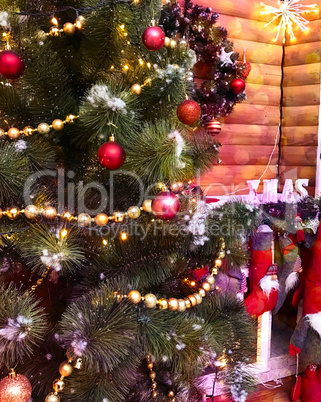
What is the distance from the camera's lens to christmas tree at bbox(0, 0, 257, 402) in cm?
63

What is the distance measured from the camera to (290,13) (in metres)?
1.94

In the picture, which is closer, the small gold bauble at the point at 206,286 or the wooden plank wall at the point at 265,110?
the small gold bauble at the point at 206,286

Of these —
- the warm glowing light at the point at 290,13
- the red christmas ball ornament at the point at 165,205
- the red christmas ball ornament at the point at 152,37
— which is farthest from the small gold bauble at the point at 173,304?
the warm glowing light at the point at 290,13

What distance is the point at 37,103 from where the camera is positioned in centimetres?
76

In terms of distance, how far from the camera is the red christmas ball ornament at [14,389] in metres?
0.55

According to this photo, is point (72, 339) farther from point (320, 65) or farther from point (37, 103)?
point (320, 65)

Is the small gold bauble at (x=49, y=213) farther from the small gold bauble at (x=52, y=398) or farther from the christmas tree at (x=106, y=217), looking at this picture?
the small gold bauble at (x=52, y=398)

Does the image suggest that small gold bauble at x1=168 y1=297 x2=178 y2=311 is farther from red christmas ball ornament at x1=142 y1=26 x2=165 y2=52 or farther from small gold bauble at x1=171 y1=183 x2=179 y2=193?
red christmas ball ornament at x1=142 y1=26 x2=165 y2=52

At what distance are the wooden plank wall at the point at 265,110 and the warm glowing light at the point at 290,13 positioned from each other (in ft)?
0.14

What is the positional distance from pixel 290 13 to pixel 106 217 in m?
1.96

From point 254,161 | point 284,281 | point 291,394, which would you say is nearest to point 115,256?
point 284,281

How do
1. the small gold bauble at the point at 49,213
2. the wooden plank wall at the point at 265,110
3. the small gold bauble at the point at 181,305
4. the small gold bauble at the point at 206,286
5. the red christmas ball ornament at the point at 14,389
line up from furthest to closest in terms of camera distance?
the wooden plank wall at the point at 265,110
the small gold bauble at the point at 206,286
the small gold bauble at the point at 181,305
the small gold bauble at the point at 49,213
the red christmas ball ornament at the point at 14,389

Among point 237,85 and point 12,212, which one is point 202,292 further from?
point 237,85

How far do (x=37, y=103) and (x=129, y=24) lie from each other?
288 mm
